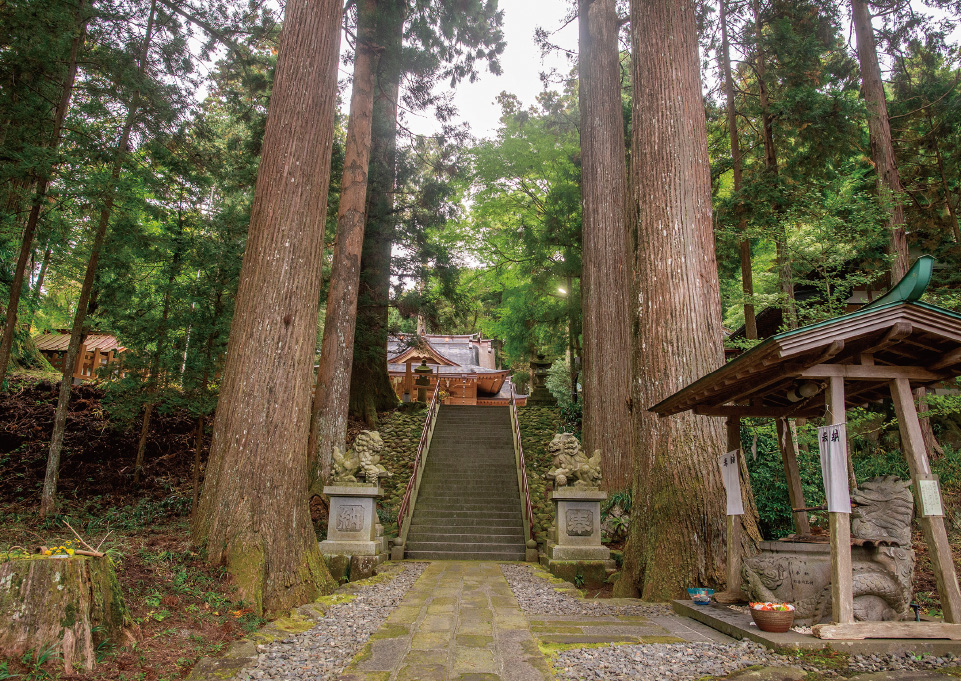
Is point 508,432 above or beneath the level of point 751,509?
above

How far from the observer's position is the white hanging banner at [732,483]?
4297 mm

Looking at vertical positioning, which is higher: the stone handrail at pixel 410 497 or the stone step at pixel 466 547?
the stone handrail at pixel 410 497

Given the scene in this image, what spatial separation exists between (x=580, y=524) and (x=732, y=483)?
125 inches

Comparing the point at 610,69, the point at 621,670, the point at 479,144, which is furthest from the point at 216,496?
the point at 479,144

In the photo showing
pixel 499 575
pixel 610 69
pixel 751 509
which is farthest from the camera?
pixel 610 69

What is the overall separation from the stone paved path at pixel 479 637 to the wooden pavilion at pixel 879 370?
1.00 m

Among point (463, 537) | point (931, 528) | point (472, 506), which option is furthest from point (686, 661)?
point (472, 506)

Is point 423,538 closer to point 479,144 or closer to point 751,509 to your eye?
point 751,509

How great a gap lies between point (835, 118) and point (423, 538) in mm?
10396

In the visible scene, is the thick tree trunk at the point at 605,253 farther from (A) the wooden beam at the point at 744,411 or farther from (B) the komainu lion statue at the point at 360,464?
(B) the komainu lion statue at the point at 360,464

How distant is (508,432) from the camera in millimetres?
14477

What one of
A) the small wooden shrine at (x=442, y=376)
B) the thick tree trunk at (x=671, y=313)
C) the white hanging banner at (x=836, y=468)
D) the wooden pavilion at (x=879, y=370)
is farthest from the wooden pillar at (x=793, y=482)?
the small wooden shrine at (x=442, y=376)

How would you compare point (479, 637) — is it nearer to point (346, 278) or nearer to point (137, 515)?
point (137, 515)

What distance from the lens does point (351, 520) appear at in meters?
6.92
